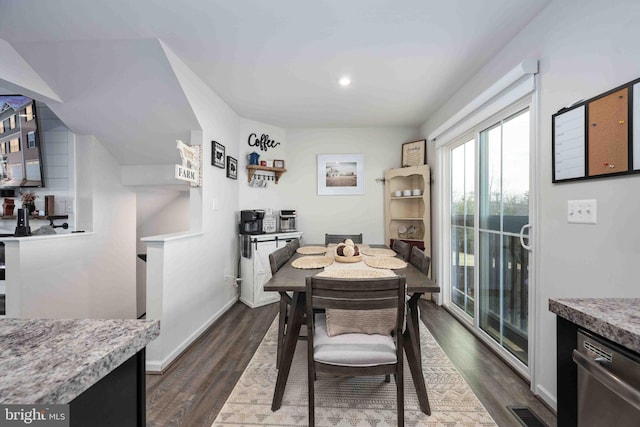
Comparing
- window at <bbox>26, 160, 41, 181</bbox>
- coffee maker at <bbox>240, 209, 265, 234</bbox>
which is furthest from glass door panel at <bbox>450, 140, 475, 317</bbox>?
window at <bbox>26, 160, 41, 181</bbox>

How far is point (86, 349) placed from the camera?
0.55 m

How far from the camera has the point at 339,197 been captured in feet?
13.0

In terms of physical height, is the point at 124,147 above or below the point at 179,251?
above

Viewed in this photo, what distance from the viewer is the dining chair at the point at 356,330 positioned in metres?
1.28

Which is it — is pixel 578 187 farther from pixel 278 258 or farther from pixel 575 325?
pixel 278 258

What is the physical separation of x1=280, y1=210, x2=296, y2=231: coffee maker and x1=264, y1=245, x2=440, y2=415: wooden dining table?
2.01 m

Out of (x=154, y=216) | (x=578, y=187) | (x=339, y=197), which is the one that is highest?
(x=339, y=197)

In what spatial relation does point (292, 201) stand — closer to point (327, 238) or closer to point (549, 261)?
point (327, 238)

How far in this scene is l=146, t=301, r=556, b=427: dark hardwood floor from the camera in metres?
1.55

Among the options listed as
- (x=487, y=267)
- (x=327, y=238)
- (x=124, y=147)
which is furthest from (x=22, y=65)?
(x=487, y=267)

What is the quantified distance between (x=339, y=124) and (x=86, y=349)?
3.65 meters

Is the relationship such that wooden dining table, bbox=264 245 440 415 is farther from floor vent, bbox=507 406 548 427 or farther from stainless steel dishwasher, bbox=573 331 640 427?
stainless steel dishwasher, bbox=573 331 640 427

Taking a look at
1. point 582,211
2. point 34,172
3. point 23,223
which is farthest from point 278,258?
point 34,172

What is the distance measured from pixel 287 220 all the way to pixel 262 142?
116cm
